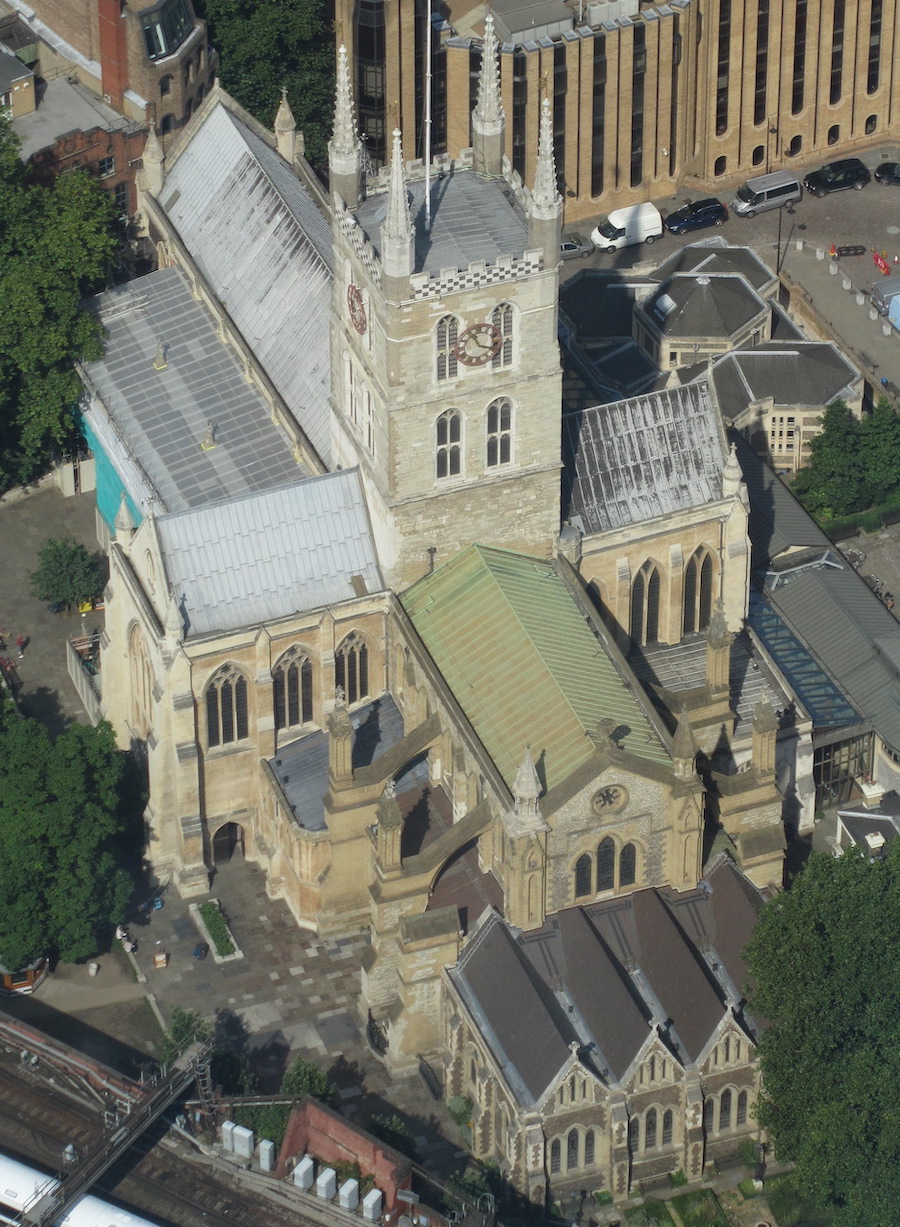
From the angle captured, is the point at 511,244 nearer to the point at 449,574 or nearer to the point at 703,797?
the point at 449,574

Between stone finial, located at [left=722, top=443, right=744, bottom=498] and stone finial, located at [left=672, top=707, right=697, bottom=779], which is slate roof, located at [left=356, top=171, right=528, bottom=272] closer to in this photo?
stone finial, located at [left=722, top=443, right=744, bottom=498]

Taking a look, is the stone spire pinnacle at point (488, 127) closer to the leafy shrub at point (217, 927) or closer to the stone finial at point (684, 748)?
the stone finial at point (684, 748)

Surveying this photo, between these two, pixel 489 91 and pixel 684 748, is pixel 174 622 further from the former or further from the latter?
pixel 489 91

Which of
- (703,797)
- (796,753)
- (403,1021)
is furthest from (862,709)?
(403,1021)

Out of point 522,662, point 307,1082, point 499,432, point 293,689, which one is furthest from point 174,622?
point 307,1082

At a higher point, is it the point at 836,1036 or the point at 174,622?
the point at 174,622

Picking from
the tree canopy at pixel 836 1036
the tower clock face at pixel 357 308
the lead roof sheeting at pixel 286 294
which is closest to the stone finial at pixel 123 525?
the lead roof sheeting at pixel 286 294

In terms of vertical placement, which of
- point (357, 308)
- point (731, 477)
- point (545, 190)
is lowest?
point (357, 308)
